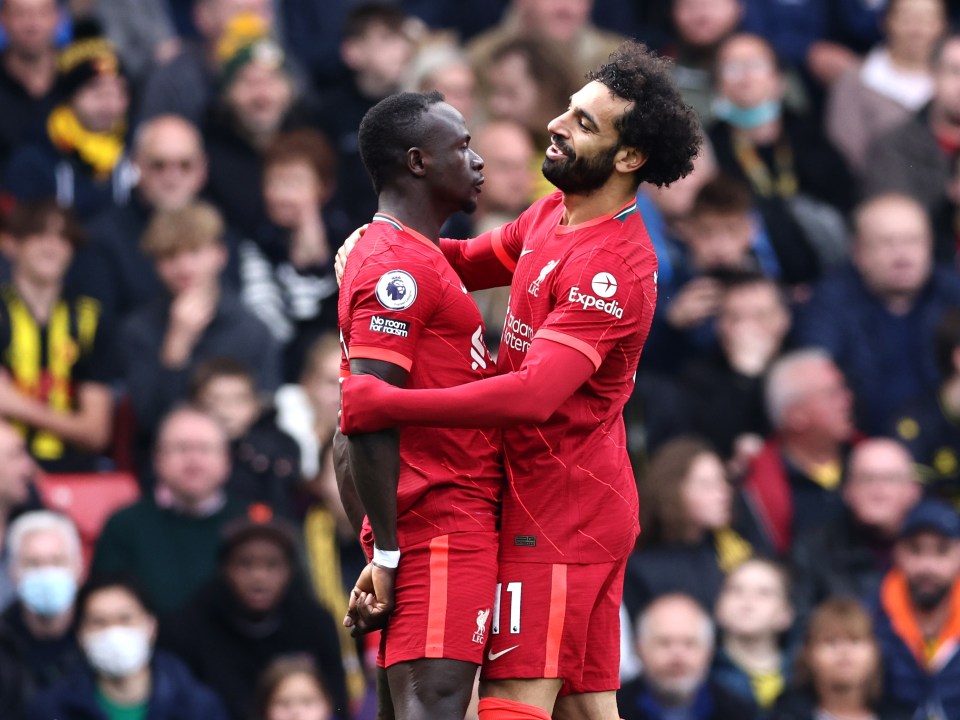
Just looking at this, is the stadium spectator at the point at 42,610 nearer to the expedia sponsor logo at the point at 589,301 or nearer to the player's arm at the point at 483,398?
the player's arm at the point at 483,398

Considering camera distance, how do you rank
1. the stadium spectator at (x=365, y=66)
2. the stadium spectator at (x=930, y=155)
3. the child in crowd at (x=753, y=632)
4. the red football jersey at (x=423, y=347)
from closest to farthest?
the red football jersey at (x=423, y=347) → the child in crowd at (x=753, y=632) → the stadium spectator at (x=365, y=66) → the stadium spectator at (x=930, y=155)

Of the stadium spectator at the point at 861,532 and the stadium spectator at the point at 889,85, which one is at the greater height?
the stadium spectator at the point at 889,85

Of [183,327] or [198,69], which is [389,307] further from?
[198,69]

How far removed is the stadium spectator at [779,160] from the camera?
11.8m

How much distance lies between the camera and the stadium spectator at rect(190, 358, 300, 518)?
9.98 meters

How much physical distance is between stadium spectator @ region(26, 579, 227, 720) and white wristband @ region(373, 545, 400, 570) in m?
3.23

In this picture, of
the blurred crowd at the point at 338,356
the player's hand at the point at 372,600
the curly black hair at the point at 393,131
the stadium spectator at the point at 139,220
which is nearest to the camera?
the player's hand at the point at 372,600

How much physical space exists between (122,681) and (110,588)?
1.49 ft

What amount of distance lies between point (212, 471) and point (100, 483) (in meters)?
0.65

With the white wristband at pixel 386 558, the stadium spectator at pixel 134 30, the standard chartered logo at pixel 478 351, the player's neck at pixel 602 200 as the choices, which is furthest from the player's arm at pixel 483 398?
the stadium spectator at pixel 134 30

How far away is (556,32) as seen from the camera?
481 inches

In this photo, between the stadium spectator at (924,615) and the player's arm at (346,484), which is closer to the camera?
the player's arm at (346,484)

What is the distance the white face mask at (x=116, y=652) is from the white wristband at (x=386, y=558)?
10.6 ft

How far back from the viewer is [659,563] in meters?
9.84
